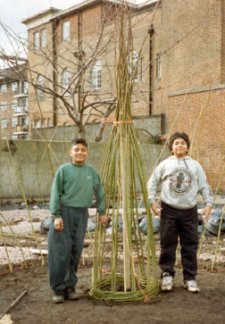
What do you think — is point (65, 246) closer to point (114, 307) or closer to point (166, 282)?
point (114, 307)

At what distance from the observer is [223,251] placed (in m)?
6.04

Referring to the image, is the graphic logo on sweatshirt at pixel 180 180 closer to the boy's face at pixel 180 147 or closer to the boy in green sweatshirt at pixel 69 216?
the boy's face at pixel 180 147

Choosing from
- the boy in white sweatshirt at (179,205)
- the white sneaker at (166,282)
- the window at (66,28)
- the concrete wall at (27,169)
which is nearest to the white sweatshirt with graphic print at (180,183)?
the boy in white sweatshirt at (179,205)

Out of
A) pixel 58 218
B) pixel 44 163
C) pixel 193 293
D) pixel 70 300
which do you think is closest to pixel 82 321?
pixel 70 300

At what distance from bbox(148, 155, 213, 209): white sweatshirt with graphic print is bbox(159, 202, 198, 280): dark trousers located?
0.07 m

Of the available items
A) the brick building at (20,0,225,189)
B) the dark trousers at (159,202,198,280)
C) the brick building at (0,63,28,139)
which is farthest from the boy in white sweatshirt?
the brick building at (20,0,225,189)

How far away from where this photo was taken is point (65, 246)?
3826 mm

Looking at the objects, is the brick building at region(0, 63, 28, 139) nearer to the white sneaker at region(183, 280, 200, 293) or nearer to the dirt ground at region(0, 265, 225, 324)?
the dirt ground at region(0, 265, 225, 324)

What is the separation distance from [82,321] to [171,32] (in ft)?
67.5

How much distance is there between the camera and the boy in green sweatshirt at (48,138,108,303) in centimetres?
382

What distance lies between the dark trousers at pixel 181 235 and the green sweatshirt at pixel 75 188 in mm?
569

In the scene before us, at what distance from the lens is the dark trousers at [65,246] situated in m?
3.82

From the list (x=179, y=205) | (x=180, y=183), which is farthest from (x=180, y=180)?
(x=179, y=205)

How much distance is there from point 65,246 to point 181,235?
3.30 ft
